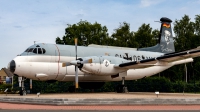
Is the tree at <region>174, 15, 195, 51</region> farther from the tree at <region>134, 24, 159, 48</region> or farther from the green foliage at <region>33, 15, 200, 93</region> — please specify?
the tree at <region>134, 24, 159, 48</region>

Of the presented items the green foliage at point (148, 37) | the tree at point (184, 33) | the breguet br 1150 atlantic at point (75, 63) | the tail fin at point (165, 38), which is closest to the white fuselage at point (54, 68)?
the breguet br 1150 atlantic at point (75, 63)

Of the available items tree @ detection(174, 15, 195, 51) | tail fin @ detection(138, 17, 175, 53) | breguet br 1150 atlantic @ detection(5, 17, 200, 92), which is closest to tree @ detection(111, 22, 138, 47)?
tree @ detection(174, 15, 195, 51)

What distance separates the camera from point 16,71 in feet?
75.5

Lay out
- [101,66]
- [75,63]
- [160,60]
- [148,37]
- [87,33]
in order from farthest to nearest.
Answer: [87,33] < [148,37] < [160,60] < [101,66] < [75,63]

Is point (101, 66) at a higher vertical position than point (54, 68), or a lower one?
higher

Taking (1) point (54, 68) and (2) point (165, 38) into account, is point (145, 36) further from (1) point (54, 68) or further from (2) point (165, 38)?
(1) point (54, 68)

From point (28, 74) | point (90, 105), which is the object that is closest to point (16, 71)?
point (28, 74)

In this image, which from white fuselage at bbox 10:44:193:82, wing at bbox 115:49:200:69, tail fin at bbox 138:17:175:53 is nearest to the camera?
white fuselage at bbox 10:44:193:82

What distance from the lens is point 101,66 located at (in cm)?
2466

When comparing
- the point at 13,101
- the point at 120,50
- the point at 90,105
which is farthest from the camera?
the point at 120,50

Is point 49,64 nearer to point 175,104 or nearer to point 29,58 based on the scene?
point 29,58

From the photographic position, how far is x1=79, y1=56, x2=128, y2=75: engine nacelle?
24.0 metres

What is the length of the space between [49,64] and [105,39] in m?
34.9

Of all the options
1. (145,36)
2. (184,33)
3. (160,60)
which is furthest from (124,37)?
(160,60)
